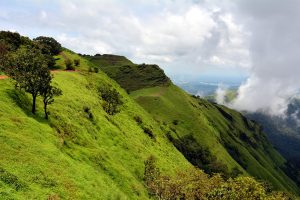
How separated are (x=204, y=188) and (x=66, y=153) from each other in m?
24.7

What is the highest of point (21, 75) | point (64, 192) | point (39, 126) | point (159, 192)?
point (21, 75)

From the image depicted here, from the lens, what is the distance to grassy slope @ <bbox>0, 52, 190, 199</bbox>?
4219cm

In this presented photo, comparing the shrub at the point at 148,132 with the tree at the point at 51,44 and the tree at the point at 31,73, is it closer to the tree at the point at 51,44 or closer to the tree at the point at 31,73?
the tree at the point at 51,44

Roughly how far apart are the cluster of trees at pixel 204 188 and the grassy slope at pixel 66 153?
3.38m

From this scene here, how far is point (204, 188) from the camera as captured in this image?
214 ft

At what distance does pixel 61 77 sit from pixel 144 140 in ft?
107

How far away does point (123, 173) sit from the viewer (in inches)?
2670

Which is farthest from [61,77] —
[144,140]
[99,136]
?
[99,136]

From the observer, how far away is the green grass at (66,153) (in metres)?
42.2

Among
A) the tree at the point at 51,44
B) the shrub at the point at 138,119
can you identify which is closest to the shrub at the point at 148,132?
the shrub at the point at 138,119

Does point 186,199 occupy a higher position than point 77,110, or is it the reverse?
point 77,110

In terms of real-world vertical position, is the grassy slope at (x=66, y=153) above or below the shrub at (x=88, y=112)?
below

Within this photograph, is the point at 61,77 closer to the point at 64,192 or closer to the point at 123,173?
the point at 123,173

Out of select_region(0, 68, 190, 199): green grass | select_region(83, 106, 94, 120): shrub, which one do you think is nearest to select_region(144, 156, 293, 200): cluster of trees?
A: select_region(0, 68, 190, 199): green grass
